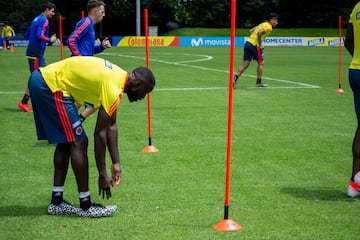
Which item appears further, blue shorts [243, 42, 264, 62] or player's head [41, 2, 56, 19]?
blue shorts [243, 42, 264, 62]

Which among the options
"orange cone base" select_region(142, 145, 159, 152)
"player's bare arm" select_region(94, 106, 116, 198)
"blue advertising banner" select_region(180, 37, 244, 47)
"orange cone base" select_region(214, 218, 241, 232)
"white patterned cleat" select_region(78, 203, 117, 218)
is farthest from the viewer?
"blue advertising banner" select_region(180, 37, 244, 47)

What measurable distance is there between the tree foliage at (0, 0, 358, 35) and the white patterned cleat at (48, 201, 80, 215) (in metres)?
59.9

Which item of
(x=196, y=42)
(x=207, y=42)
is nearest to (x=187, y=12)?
(x=207, y=42)

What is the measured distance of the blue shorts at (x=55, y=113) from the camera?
18.6ft

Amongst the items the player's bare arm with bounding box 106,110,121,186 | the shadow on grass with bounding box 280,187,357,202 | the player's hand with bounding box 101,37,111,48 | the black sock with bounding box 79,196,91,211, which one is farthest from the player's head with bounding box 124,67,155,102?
the player's hand with bounding box 101,37,111,48

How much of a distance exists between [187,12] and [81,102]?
6426 centimetres

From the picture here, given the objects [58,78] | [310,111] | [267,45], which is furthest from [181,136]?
[267,45]

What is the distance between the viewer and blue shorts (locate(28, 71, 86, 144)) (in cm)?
567

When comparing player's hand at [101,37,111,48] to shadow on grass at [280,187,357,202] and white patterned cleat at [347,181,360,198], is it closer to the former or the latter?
shadow on grass at [280,187,357,202]

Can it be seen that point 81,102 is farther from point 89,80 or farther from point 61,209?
point 61,209

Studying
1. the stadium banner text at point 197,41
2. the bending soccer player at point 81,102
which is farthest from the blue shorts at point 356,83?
the stadium banner text at point 197,41

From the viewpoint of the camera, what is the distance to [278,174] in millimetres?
7625

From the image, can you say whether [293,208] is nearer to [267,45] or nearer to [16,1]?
[267,45]

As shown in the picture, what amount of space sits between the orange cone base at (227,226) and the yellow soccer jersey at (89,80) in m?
1.38
